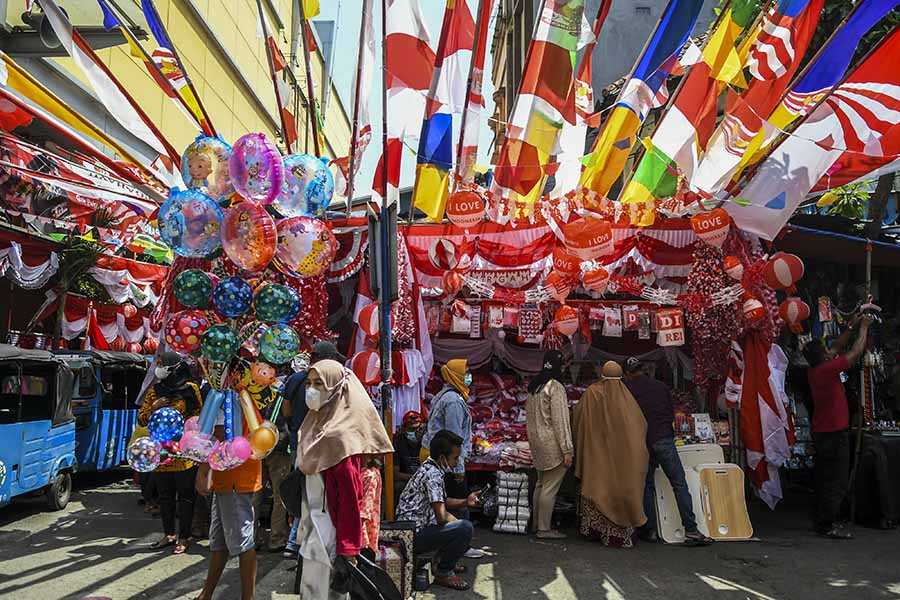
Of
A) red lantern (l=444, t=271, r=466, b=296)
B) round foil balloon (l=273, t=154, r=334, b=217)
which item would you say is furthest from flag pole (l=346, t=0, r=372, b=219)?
red lantern (l=444, t=271, r=466, b=296)

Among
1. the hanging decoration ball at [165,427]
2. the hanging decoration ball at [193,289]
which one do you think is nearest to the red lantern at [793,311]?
the hanging decoration ball at [193,289]

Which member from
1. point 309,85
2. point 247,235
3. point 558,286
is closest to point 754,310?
point 558,286

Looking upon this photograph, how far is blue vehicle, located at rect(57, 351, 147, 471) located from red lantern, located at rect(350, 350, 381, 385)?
13.8 feet

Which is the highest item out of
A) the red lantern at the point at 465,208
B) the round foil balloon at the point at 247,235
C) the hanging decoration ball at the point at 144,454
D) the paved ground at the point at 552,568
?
the red lantern at the point at 465,208

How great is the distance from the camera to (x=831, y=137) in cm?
658

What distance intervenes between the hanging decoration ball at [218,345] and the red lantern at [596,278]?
186 inches

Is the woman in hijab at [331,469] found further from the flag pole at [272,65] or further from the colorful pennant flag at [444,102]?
the flag pole at [272,65]

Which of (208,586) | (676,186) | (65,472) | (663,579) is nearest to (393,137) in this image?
(676,186)

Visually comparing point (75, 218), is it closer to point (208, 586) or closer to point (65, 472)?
point (65, 472)

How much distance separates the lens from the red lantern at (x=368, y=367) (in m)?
7.59

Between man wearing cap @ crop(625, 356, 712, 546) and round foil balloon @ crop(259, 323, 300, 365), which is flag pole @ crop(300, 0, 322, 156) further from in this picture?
man wearing cap @ crop(625, 356, 712, 546)

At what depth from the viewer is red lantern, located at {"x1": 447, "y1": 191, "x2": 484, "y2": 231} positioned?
8.21 metres

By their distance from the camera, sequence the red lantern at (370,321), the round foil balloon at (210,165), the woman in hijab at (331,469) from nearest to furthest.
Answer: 1. the woman in hijab at (331,469)
2. the round foil balloon at (210,165)
3. the red lantern at (370,321)

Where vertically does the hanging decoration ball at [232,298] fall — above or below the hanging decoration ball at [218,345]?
above
